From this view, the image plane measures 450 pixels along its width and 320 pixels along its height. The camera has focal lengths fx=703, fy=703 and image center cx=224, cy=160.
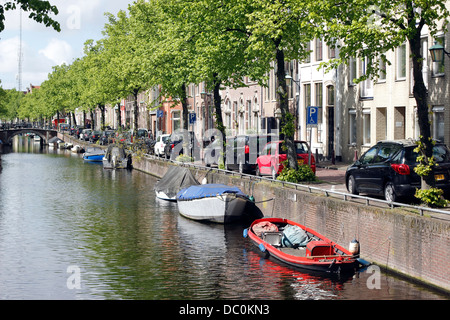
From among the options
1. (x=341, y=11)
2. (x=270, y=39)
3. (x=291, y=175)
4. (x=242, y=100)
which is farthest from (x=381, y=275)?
(x=242, y=100)

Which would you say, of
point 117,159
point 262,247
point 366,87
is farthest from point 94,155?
point 262,247

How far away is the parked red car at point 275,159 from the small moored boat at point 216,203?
2369 mm

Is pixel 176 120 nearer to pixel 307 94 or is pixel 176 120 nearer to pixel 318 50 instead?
pixel 307 94

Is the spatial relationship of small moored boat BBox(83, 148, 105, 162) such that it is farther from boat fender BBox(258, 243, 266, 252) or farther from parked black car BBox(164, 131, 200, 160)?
boat fender BBox(258, 243, 266, 252)

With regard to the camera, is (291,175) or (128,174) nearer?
(291,175)

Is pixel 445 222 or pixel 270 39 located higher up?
pixel 270 39

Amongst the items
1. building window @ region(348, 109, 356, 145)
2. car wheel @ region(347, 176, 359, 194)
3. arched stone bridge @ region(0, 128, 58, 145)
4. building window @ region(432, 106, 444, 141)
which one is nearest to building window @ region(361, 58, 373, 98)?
building window @ region(348, 109, 356, 145)

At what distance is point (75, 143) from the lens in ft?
324

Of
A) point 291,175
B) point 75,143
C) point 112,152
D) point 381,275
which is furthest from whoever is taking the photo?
point 75,143

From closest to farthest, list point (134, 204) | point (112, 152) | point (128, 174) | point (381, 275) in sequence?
1. point (381, 275)
2. point (134, 204)
3. point (128, 174)
4. point (112, 152)

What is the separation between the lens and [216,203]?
3017 cm
